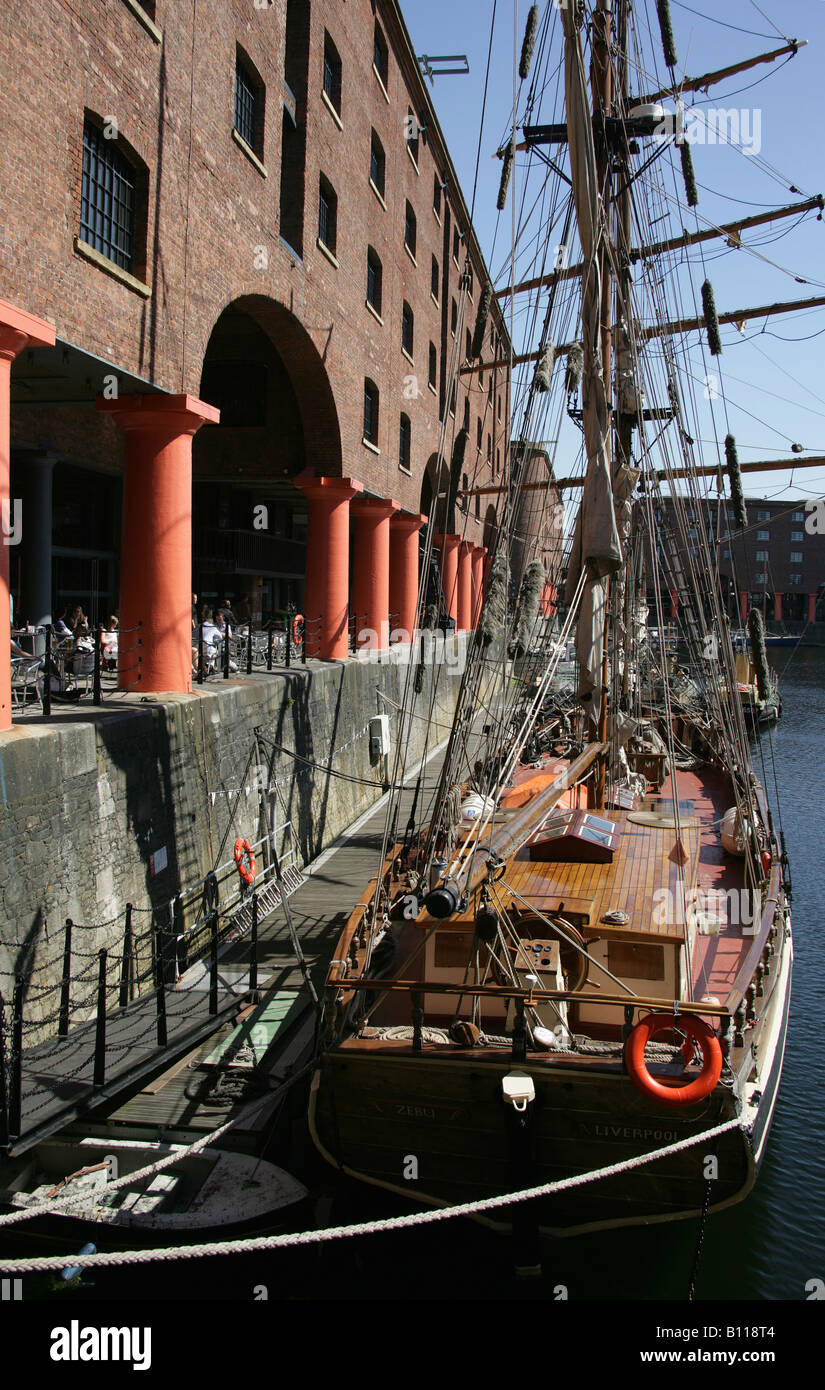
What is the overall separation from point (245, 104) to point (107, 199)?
241 inches

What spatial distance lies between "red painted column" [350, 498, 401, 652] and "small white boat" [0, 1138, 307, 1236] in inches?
716

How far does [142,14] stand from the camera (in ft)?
41.3

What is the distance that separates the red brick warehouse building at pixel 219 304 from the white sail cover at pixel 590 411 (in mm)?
2203

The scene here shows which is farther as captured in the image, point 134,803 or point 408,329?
point 408,329

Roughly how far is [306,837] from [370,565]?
→ 978 centimetres

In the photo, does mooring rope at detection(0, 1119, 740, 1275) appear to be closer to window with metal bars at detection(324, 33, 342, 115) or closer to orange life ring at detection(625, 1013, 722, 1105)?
orange life ring at detection(625, 1013, 722, 1105)

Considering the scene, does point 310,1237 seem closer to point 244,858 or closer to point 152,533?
point 244,858

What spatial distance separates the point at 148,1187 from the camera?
29.1ft

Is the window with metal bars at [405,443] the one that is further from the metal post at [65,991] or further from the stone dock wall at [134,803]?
the metal post at [65,991]

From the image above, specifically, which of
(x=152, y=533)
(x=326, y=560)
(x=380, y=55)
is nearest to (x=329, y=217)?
(x=326, y=560)

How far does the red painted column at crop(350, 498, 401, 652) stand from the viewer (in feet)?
87.0

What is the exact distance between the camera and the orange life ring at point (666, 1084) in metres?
7.44

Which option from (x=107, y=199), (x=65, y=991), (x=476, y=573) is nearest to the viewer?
(x=65, y=991)
